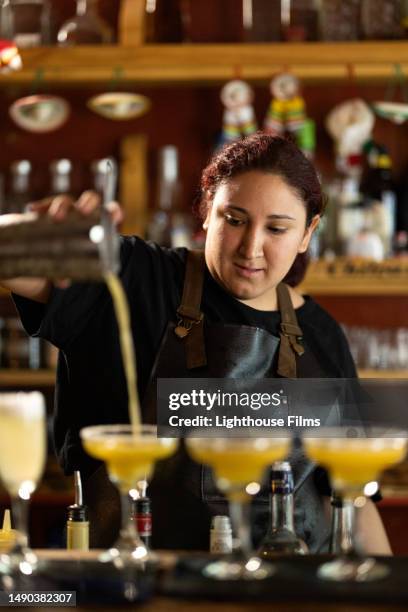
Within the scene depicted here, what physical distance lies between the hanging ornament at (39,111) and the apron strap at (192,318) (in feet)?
4.69

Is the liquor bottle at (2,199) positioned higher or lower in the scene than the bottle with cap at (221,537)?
higher

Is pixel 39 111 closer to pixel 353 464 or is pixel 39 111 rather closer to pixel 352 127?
pixel 352 127

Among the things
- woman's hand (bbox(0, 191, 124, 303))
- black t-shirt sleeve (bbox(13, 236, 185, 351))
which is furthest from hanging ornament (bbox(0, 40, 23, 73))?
woman's hand (bbox(0, 191, 124, 303))

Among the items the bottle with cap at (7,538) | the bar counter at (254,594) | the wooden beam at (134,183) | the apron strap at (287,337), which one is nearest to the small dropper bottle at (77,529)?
Answer: the bottle with cap at (7,538)

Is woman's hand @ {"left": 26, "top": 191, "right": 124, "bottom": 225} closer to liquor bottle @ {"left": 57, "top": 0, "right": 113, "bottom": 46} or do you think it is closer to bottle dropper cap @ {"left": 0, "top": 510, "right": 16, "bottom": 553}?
bottle dropper cap @ {"left": 0, "top": 510, "right": 16, "bottom": 553}

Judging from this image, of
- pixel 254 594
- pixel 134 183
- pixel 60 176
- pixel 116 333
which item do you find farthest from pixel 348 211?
pixel 254 594

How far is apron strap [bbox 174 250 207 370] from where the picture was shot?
2.22m

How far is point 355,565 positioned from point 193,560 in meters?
0.23

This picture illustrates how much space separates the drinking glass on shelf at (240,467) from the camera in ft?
4.50

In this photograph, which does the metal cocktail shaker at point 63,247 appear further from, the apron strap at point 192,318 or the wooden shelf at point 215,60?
the wooden shelf at point 215,60

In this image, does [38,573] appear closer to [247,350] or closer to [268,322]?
[247,350]

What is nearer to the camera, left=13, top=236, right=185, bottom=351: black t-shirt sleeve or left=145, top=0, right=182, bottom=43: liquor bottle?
left=13, top=236, right=185, bottom=351: black t-shirt sleeve

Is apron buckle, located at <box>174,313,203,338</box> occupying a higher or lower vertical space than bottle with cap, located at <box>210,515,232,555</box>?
higher

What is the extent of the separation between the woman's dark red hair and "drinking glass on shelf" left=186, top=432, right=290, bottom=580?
92 centimetres
